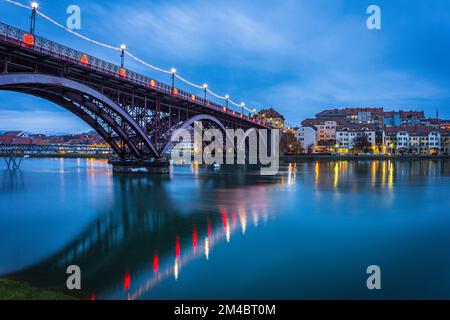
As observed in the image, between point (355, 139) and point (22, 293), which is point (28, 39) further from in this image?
point (355, 139)

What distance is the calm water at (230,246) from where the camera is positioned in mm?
10047

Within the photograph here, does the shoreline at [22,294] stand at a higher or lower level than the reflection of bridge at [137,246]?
higher

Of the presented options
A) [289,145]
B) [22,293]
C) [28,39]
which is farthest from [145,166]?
[289,145]

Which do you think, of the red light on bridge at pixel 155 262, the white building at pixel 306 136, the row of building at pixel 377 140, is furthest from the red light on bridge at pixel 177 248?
the white building at pixel 306 136

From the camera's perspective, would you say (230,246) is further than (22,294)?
Yes

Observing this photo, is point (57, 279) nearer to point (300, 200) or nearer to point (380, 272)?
point (380, 272)

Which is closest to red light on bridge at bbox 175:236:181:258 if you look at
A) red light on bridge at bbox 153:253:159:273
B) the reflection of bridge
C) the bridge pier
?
the reflection of bridge

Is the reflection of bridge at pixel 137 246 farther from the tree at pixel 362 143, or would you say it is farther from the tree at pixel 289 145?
the tree at pixel 362 143

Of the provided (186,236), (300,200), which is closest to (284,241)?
(186,236)

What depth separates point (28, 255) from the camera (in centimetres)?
1291

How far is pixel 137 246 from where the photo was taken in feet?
46.9

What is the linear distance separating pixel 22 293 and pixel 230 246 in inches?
301

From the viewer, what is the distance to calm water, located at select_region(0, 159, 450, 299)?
10047mm

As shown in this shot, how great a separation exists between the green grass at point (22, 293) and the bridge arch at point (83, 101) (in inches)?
750
